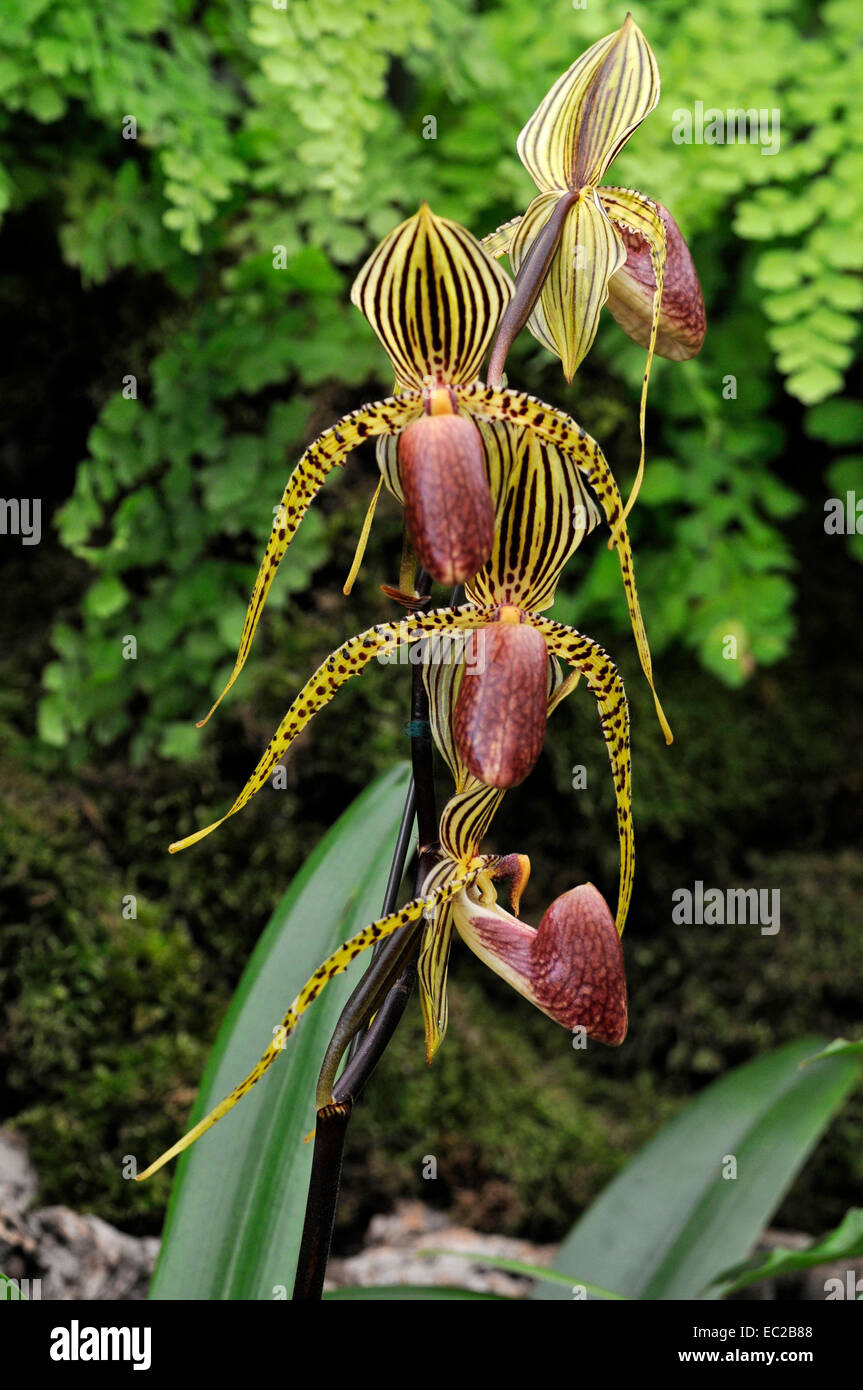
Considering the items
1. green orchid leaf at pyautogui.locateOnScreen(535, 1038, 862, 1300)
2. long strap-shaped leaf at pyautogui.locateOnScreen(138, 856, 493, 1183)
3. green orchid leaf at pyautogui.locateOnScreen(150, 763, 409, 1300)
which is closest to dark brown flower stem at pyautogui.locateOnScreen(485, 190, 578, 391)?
long strap-shaped leaf at pyautogui.locateOnScreen(138, 856, 493, 1183)

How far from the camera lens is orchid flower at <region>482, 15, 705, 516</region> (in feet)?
2.43

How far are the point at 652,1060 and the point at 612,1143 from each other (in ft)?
0.64

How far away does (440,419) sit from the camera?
62 cm

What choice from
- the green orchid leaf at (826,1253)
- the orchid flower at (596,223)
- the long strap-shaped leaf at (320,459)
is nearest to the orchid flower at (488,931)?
the long strap-shaped leaf at (320,459)

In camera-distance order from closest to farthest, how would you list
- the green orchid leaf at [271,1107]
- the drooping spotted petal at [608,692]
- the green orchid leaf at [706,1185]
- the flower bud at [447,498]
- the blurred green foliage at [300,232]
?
the flower bud at [447,498] → the drooping spotted petal at [608,692] → the green orchid leaf at [271,1107] → the green orchid leaf at [706,1185] → the blurred green foliage at [300,232]

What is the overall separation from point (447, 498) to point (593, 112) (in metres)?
0.37

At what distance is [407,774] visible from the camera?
43.6 inches

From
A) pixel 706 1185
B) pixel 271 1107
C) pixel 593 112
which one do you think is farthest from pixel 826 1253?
pixel 593 112

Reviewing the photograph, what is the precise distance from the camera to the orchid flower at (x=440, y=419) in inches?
23.6

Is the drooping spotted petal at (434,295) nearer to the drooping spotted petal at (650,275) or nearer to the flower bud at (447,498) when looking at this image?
the flower bud at (447,498)

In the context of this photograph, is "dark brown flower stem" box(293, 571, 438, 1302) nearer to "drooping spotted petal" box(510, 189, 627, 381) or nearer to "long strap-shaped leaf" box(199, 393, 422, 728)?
"long strap-shaped leaf" box(199, 393, 422, 728)

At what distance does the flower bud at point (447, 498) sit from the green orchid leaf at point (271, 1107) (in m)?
0.46

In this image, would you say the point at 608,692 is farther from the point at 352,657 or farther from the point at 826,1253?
the point at 826,1253
